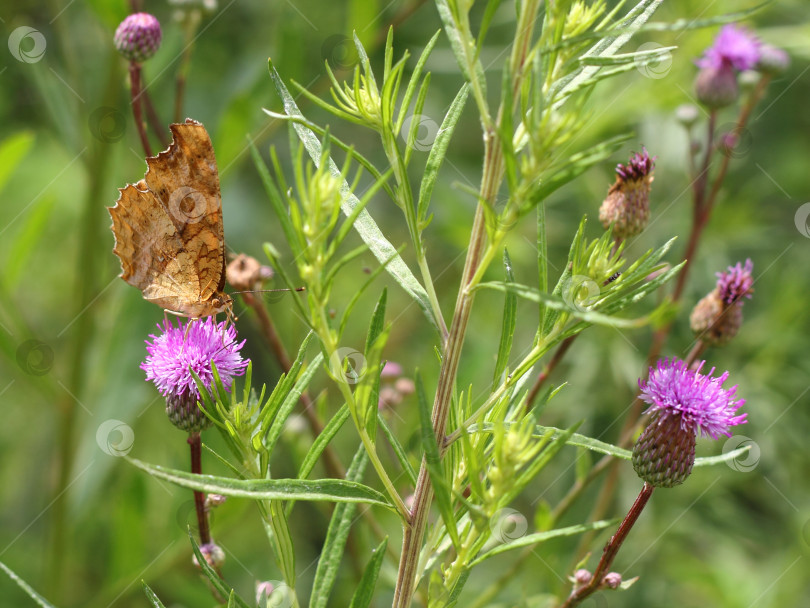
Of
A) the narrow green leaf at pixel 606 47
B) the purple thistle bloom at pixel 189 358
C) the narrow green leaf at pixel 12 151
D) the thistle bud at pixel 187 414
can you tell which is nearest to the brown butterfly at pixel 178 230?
the purple thistle bloom at pixel 189 358

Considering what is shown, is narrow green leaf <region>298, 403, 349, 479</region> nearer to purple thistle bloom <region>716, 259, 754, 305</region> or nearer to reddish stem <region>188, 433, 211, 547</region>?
reddish stem <region>188, 433, 211, 547</region>

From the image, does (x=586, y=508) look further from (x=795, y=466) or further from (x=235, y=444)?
(x=235, y=444)

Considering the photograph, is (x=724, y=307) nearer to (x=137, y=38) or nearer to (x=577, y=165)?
(x=577, y=165)

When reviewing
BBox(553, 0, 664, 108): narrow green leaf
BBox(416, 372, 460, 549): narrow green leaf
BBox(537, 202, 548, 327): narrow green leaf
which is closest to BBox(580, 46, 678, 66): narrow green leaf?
BBox(553, 0, 664, 108): narrow green leaf

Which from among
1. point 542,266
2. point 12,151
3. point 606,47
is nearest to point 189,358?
point 542,266

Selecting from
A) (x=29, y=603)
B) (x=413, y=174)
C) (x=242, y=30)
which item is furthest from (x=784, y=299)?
(x=29, y=603)

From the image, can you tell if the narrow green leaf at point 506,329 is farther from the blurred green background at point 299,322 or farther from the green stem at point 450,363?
the blurred green background at point 299,322

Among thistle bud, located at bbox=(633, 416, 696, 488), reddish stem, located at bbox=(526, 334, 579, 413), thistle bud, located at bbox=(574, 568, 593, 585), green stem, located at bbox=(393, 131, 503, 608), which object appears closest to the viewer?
green stem, located at bbox=(393, 131, 503, 608)
